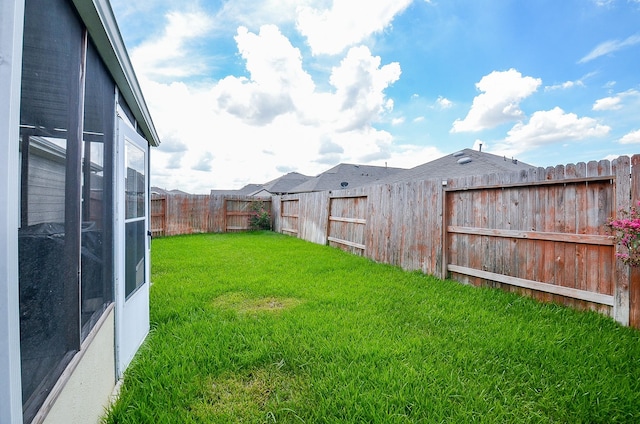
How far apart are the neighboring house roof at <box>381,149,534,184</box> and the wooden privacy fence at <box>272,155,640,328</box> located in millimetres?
3830

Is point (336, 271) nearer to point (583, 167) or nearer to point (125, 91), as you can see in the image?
point (583, 167)

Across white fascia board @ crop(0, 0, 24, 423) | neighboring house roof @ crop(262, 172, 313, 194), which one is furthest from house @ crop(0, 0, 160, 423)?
neighboring house roof @ crop(262, 172, 313, 194)

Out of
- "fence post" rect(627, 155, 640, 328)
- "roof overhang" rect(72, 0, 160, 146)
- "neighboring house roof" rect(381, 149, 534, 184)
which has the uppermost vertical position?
"neighboring house roof" rect(381, 149, 534, 184)

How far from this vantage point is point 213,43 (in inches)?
193

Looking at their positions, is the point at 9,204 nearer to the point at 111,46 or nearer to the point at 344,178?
the point at 111,46

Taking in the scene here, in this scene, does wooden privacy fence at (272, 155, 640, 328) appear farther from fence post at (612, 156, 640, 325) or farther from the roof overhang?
the roof overhang

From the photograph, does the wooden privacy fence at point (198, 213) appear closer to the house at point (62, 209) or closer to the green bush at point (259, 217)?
the green bush at point (259, 217)

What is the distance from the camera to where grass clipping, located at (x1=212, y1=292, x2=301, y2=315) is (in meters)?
3.37

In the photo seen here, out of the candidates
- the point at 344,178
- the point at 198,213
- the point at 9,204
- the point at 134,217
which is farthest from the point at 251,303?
the point at 344,178

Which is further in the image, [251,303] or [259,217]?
[259,217]

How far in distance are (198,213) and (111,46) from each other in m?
10.4

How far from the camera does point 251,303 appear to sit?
359 centimetres

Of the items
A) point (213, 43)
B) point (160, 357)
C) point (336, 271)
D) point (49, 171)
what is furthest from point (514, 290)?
point (213, 43)

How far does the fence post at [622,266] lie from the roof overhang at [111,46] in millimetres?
4218
